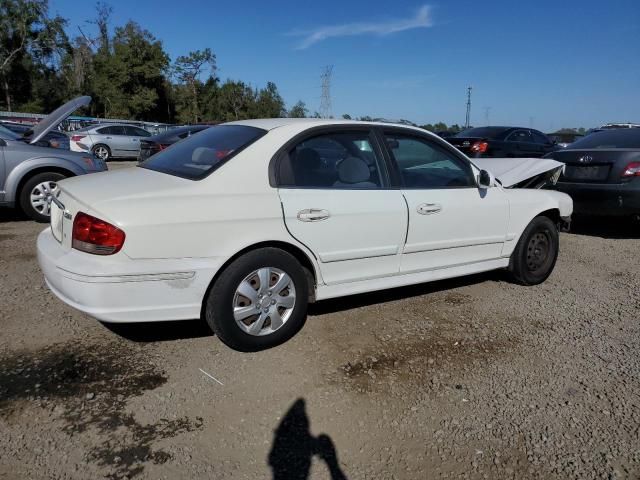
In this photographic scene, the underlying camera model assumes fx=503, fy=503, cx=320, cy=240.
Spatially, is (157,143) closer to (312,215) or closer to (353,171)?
(353,171)

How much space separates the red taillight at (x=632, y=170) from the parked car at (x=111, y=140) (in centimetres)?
1692

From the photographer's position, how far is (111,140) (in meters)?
19.4

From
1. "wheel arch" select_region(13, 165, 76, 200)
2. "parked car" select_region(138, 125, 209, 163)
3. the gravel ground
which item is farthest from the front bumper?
"parked car" select_region(138, 125, 209, 163)

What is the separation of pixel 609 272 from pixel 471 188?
8.13 ft

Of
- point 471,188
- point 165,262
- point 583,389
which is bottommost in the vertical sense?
point 583,389

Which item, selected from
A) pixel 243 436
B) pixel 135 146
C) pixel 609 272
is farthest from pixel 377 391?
pixel 135 146

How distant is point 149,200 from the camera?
9.81ft

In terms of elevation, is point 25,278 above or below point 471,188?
below

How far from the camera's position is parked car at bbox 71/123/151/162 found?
62.3 feet

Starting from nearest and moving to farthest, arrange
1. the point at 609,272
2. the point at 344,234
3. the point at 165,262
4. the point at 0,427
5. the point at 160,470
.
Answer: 1. the point at 160,470
2. the point at 0,427
3. the point at 165,262
4. the point at 344,234
5. the point at 609,272

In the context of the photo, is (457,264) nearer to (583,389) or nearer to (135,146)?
(583,389)

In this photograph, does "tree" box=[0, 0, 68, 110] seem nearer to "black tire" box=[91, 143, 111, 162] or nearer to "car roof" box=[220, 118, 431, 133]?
"black tire" box=[91, 143, 111, 162]

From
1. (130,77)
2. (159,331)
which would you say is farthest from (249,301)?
(130,77)

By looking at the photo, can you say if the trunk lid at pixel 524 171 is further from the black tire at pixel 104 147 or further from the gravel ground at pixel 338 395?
the black tire at pixel 104 147
